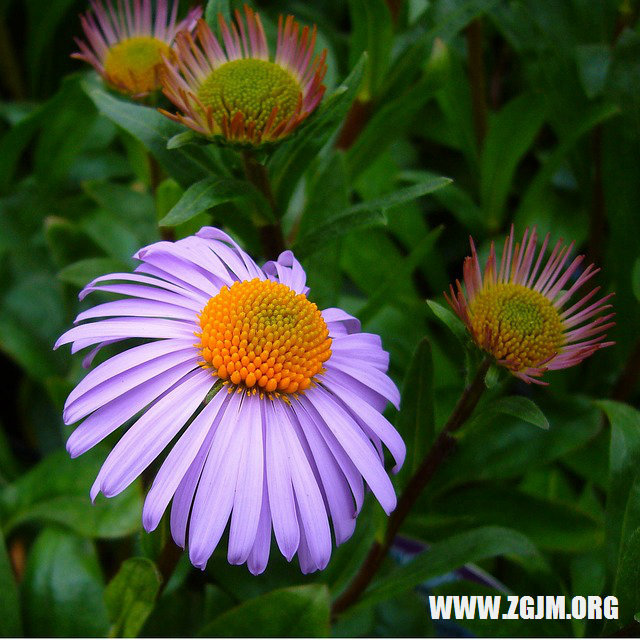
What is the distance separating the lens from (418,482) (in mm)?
802

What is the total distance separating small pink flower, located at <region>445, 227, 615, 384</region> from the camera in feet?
2.24

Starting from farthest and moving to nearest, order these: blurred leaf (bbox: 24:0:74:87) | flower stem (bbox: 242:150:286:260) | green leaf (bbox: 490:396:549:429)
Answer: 1. blurred leaf (bbox: 24:0:74:87)
2. flower stem (bbox: 242:150:286:260)
3. green leaf (bbox: 490:396:549:429)

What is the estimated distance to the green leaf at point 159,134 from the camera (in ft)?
2.65

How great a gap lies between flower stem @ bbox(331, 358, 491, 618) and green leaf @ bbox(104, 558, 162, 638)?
0.27 meters

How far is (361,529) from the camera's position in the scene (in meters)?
Result: 0.98

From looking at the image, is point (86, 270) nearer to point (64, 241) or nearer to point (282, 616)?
point (64, 241)

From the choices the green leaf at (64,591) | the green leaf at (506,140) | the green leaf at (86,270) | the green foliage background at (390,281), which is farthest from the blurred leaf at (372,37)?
the green leaf at (64,591)

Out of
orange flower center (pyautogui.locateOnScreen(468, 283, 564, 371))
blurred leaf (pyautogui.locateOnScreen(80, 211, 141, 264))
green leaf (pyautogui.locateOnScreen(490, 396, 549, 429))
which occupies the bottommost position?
green leaf (pyautogui.locateOnScreen(490, 396, 549, 429))

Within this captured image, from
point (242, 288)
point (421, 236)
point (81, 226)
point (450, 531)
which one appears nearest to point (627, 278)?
point (421, 236)

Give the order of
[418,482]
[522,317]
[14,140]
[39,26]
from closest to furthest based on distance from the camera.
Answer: [522,317] < [418,482] < [14,140] < [39,26]

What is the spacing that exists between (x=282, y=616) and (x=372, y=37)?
0.84 m

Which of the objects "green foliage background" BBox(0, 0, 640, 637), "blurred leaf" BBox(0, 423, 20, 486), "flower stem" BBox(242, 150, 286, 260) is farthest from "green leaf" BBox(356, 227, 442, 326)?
"blurred leaf" BBox(0, 423, 20, 486)

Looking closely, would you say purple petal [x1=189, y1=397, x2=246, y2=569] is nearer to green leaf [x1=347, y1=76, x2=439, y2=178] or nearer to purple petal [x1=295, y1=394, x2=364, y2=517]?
purple petal [x1=295, y1=394, x2=364, y2=517]

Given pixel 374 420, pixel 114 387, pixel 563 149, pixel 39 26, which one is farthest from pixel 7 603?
pixel 39 26
